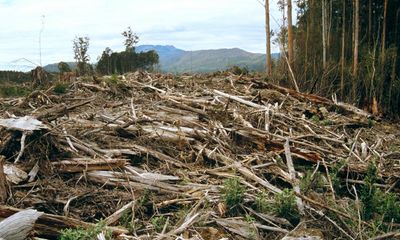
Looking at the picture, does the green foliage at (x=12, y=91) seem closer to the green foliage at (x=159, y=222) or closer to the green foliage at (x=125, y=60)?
the green foliage at (x=159, y=222)

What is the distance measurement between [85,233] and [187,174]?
1887mm

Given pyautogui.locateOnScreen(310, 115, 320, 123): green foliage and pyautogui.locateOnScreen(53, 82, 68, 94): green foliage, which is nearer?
pyautogui.locateOnScreen(310, 115, 320, 123): green foliage

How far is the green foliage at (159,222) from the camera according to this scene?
4.12 meters

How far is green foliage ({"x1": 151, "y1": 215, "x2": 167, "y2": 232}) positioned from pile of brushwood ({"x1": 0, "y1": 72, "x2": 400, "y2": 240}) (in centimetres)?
1

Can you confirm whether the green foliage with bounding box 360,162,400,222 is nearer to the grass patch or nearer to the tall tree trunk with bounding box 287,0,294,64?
the grass patch

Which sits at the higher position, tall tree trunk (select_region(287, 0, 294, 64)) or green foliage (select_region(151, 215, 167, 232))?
tall tree trunk (select_region(287, 0, 294, 64))

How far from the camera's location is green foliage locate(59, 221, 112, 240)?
11.9 ft

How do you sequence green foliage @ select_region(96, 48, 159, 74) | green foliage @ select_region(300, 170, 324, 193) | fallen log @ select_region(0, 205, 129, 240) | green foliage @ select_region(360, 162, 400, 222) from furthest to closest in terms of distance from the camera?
green foliage @ select_region(96, 48, 159, 74)
green foliage @ select_region(300, 170, 324, 193)
green foliage @ select_region(360, 162, 400, 222)
fallen log @ select_region(0, 205, 129, 240)

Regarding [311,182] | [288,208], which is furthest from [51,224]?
[311,182]

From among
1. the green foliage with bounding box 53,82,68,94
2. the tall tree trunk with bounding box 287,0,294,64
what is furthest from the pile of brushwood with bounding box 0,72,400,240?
the tall tree trunk with bounding box 287,0,294,64

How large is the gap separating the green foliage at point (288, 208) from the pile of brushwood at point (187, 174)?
0.01 metres

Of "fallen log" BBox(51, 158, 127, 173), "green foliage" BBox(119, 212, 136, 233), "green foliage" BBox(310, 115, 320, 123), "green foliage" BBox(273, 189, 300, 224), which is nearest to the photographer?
"green foliage" BBox(119, 212, 136, 233)

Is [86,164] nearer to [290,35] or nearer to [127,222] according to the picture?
[127,222]

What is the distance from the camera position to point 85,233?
3629 millimetres
